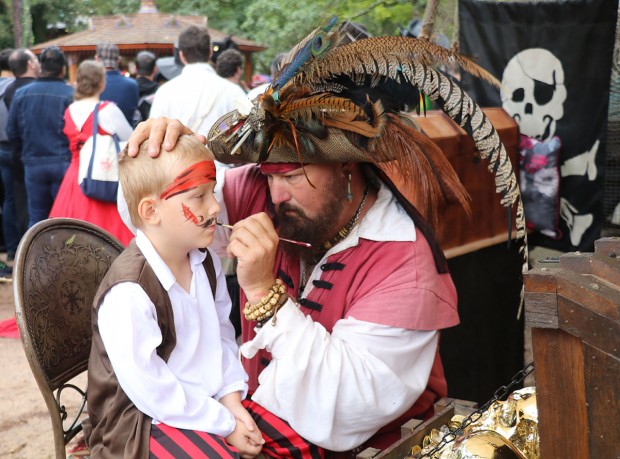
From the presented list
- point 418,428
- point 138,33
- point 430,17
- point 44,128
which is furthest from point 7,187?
point 138,33

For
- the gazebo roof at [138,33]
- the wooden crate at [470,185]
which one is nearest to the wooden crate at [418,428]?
the wooden crate at [470,185]

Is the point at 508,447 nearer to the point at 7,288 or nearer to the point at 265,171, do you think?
the point at 265,171

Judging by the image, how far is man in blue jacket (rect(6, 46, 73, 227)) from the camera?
6.46m

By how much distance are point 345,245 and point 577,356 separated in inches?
44.5

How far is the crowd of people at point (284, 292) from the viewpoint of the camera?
2.13m

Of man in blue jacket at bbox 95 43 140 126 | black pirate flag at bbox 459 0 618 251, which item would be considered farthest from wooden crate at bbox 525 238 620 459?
man in blue jacket at bbox 95 43 140 126

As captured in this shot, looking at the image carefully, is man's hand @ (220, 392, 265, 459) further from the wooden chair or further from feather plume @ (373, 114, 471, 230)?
feather plume @ (373, 114, 471, 230)

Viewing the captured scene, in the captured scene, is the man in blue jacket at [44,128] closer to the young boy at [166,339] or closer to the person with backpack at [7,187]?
the person with backpack at [7,187]

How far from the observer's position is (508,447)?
6.21ft

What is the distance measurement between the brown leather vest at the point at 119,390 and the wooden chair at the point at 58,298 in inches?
6.9

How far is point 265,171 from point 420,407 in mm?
880

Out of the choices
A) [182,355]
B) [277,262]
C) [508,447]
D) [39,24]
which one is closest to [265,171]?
[277,262]

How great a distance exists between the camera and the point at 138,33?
19609 millimetres

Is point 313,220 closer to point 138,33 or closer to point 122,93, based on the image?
point 122,93
